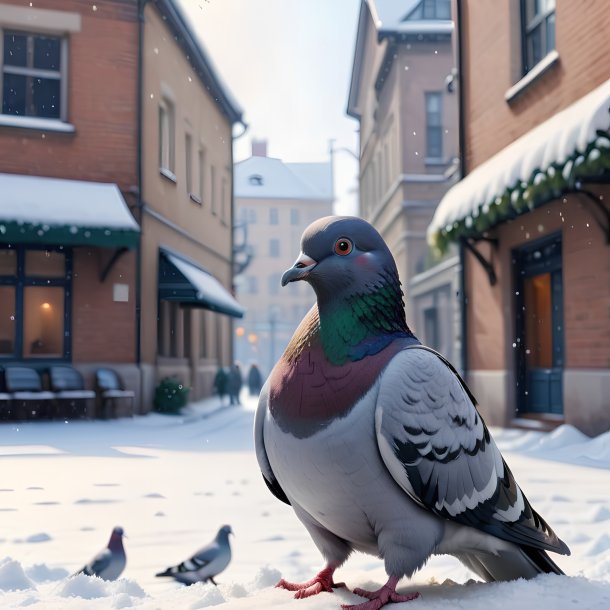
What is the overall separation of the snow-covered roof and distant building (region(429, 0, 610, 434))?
378 centimetres

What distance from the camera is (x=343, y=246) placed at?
5.38 feet

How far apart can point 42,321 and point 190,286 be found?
43.6 inches

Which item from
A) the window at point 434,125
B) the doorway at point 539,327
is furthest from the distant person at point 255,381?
the doorway at point 539,327

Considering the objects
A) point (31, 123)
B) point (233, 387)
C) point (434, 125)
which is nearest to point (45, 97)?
point (31, 123)

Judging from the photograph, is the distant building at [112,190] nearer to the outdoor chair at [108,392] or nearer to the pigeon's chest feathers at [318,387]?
the outdoor chair at [108,392]

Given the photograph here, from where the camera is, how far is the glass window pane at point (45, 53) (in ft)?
24.3

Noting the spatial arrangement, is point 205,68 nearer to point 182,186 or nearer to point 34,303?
point 182,186

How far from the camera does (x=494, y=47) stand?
318 inches

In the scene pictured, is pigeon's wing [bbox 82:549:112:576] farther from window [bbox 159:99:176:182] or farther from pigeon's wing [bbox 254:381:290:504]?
window [bbox 159:99:176:182]

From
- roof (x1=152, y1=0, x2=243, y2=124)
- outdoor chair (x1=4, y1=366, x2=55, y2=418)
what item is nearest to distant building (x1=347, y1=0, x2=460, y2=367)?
roof (x1=152, y1=0, x2=243, y2=124)

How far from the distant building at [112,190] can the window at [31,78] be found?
0.06 feet

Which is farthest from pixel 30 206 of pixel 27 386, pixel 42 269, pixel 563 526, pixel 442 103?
pixel 442 103

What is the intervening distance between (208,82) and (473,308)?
231 inches

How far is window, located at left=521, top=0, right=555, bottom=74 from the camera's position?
24.4 ft
